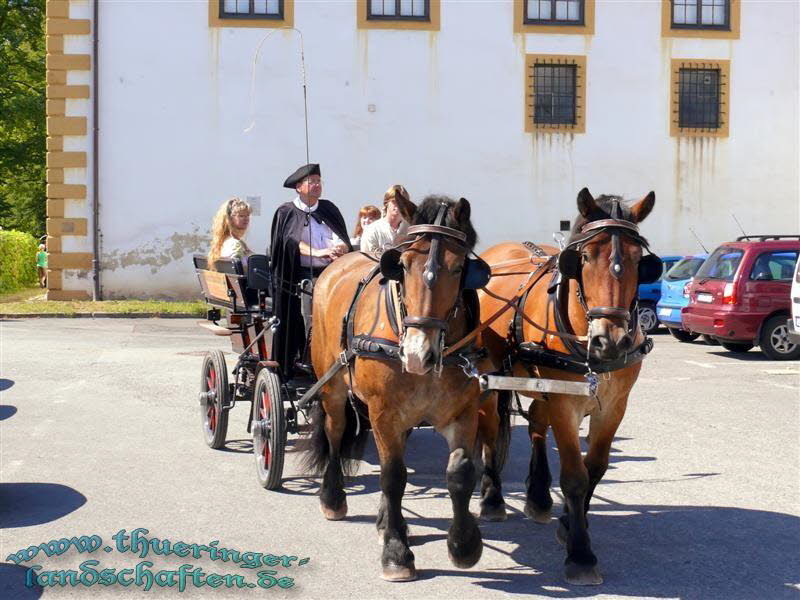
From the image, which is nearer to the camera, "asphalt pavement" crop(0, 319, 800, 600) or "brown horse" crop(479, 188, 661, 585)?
"brown horse" crop(479, 188, 661, 585)

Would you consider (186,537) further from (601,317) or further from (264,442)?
(601,317)

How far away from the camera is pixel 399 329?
5.88 m

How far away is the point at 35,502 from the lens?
7.49 metres

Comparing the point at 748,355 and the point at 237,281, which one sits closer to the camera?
the point at 237,281

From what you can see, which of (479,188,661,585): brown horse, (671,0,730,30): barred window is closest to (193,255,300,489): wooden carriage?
(479,188,661,585): brown horse

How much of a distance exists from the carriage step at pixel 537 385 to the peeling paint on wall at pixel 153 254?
839 inches

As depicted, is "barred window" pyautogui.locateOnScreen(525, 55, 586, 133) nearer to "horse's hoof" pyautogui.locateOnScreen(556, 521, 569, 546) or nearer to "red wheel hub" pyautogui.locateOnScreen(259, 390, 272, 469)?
"red wheel hub" pyautogui.locateOnScreen(259, 390, 272, 469)

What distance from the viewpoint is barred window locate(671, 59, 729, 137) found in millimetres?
27969

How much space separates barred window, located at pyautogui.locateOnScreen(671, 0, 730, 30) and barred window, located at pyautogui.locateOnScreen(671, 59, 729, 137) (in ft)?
3.07

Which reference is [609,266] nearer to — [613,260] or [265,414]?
[613,260]

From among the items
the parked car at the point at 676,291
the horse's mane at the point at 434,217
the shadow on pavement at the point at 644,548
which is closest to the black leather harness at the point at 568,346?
the horse's mane at the point at 434,217

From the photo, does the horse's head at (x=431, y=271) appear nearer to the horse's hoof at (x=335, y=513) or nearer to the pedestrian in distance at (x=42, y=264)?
the horse's hoof at (x=335, y=513)

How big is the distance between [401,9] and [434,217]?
2233 cm

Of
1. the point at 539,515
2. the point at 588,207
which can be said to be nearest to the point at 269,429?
the point at 539,515
